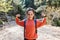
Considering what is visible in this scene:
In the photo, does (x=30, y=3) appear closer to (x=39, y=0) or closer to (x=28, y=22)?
(x=39, y=0)

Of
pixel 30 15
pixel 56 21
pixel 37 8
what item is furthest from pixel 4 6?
pixel 30 15

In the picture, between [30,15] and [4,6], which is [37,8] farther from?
[30,15]

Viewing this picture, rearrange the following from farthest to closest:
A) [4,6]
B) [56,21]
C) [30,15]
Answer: [56,21] < [4,6] < [30,15]

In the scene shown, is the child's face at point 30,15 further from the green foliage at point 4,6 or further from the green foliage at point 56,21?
the green foliage at point 56,21

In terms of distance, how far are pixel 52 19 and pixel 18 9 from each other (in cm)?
450

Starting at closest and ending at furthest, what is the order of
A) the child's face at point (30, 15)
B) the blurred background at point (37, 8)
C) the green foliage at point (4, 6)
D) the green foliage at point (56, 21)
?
1. the child's face at point (30, 15)
2. the green foliage at point (4, 6)
3. the green foliage at point (56, 21)
4. the blurred background at point (37, 8)

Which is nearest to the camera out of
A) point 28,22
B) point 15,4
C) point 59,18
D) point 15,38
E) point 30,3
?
point 28,22

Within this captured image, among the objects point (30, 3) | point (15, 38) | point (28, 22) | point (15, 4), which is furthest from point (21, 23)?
point (30, 3)

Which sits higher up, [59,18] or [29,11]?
[29,11]

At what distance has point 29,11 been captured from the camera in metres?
3.62

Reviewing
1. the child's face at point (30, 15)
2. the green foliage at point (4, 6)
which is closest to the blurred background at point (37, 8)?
the green foliage at point (4, 6)

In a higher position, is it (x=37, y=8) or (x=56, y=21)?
(x=37, y=8)

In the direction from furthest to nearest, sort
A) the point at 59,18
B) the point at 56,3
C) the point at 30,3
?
the point at 30,3, the point at 56,3, the point at 59,18

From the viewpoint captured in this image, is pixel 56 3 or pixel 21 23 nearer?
pixel 21 23
